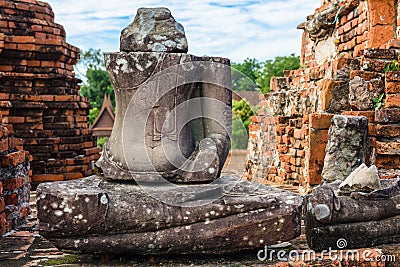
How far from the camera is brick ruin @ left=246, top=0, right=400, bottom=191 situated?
539 cm

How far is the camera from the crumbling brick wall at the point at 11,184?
456 cm

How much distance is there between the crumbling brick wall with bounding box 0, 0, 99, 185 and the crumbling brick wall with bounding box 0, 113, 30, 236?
12.7 feet

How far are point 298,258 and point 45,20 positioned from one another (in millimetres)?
7231

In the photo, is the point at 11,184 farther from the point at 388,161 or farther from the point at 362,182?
the point at 388,161

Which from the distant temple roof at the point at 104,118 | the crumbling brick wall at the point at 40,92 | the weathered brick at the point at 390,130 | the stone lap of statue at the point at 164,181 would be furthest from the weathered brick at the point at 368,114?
the distant temple roof at the point at 104,118

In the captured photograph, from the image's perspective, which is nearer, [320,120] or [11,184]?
[11,184]

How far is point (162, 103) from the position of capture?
3449mm

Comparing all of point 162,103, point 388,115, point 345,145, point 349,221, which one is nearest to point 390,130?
point 388,115

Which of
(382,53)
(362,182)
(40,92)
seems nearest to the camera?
(362,182)

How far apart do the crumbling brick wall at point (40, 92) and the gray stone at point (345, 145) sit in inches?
202

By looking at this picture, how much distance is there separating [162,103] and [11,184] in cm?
197

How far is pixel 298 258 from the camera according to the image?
313 cm

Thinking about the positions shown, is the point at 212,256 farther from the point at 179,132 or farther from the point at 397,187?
the point at 397,187

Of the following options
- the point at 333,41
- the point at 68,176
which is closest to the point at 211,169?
the point at 333,41
